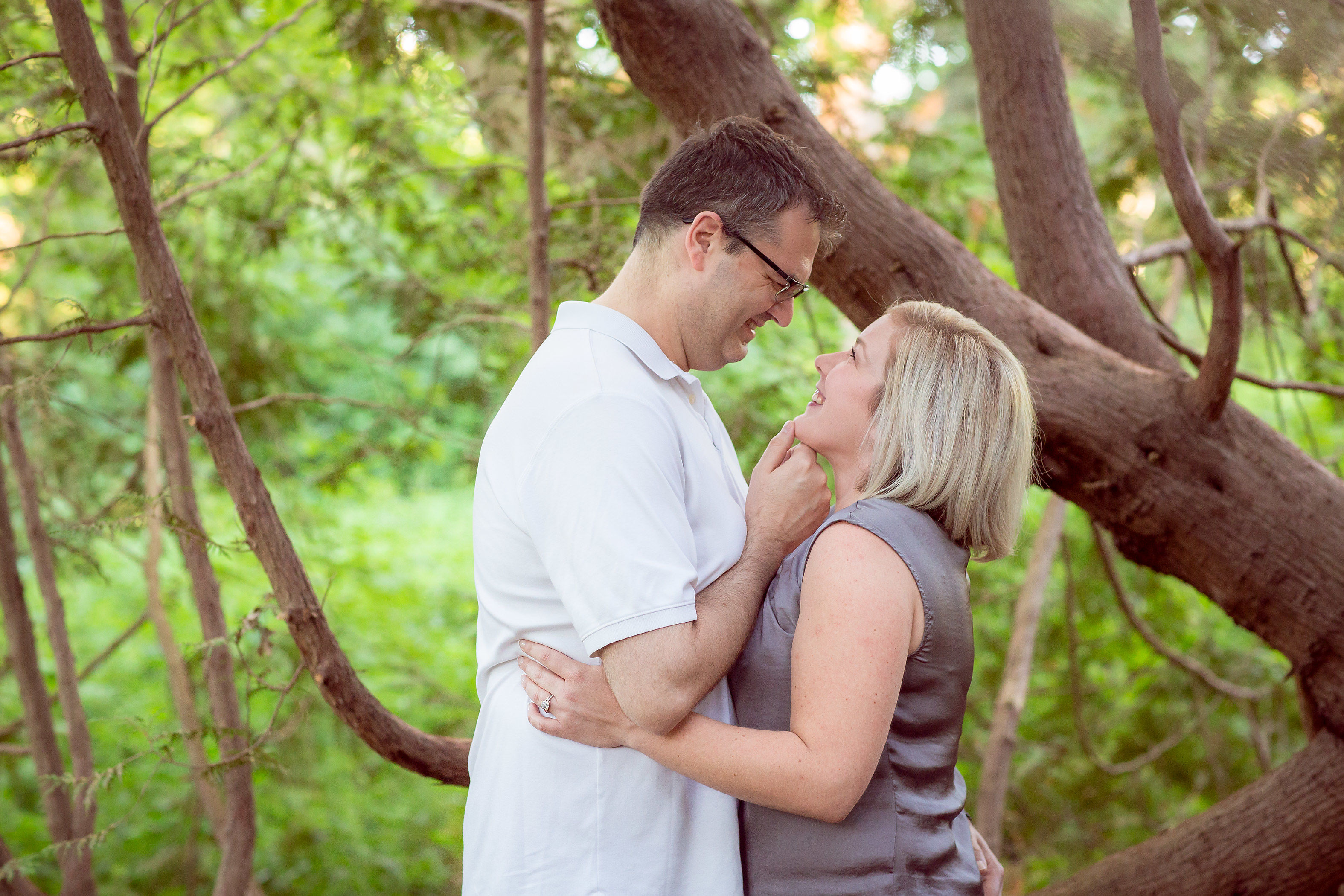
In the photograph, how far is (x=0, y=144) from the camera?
1.65 metres

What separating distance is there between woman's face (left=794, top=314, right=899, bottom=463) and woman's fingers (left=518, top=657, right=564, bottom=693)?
1.97 ft

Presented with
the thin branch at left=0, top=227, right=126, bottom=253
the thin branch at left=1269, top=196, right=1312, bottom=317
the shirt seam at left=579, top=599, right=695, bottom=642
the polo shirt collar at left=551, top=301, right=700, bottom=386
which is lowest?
A: the shirt seam at left=579, top=599, right=695, bottom=642

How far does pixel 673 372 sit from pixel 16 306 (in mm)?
3811

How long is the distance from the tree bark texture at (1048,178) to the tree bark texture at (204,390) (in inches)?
85.4

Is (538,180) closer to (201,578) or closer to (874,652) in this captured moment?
(201,578)

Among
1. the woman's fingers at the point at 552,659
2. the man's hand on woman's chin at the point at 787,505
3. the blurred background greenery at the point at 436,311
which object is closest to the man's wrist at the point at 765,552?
the man's hand on woman's chin at the point at 787,505

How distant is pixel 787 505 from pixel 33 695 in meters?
2.37

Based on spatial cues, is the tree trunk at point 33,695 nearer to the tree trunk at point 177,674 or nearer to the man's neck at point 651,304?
the tree trunk at point 177,674

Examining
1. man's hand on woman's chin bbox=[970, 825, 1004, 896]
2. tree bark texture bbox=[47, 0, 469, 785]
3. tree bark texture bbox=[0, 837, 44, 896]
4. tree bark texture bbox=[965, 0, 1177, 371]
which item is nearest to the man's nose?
man's hand on woman's chin bbox=[970, 825, 1004, 896]

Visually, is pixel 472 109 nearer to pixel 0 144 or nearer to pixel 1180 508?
pixel 0 144

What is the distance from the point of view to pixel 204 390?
2006 millimetres

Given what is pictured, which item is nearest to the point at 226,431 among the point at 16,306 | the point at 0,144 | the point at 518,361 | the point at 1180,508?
the point at 0,144

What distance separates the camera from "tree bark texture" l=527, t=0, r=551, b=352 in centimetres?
285

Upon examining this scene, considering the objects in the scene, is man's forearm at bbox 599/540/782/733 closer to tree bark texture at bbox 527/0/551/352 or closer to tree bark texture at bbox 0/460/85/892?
tree bark texture at bbox 527/0/551/352
